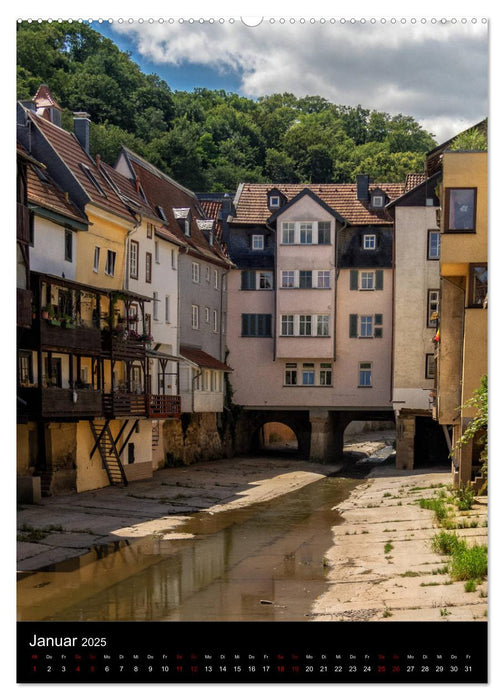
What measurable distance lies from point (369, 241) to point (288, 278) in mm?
5174

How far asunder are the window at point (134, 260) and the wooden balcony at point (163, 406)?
5.35 m

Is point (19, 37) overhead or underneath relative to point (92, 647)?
overhead

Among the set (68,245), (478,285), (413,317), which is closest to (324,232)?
(413,317)

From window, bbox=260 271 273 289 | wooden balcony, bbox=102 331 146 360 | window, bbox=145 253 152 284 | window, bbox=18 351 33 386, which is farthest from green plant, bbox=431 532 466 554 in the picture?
window, bbox=260 271 273 289

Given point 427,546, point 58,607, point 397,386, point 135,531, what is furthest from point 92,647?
point 397,386

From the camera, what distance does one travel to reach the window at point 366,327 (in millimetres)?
60406

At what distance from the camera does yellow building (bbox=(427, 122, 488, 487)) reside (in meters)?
18.0

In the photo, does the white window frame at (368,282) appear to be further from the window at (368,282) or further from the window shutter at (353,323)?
the window shutter at (353,323)

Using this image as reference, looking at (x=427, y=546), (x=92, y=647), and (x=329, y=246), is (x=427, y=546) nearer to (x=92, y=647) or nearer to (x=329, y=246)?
(x=92, y=647)

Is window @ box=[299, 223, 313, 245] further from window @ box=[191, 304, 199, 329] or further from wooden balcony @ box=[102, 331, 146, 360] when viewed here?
wooden balcony @ box=[102, 331, 146, 360]

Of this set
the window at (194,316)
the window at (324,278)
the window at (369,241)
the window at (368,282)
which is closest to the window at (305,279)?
the window at (324,278)

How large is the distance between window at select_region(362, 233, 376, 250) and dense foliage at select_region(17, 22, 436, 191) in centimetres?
3902

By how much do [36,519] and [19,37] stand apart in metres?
20.4

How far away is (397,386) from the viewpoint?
184 ft
